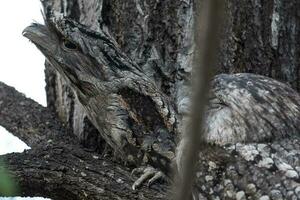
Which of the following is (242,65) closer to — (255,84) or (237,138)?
(255,84)

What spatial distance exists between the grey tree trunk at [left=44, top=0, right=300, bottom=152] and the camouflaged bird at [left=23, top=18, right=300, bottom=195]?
139mm

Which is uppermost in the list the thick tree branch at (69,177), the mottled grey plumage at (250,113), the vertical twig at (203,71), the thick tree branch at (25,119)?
the vertical twig at (203,71)

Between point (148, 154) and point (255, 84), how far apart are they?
0.54m

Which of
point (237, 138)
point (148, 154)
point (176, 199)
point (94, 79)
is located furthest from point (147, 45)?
point (176, 199)

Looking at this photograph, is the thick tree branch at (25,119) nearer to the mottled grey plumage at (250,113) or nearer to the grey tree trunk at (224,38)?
the grey tree trunk at (224,38)

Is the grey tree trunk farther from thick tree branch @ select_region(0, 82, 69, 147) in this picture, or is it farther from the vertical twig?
the vertical twig

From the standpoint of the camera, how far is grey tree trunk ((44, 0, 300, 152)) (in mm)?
2800

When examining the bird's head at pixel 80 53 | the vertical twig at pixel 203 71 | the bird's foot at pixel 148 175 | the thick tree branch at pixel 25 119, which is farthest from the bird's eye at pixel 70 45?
the vertical twig at pixel 203 71

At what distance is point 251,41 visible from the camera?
2.84 m

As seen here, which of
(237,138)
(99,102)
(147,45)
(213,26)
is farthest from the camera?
(147,45)

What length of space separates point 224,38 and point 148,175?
31.4 inches

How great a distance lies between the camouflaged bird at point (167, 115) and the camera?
214 centimetres

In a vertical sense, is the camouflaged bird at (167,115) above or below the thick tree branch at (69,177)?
above

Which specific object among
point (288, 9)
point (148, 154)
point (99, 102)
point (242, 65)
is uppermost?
point (288, 9)
